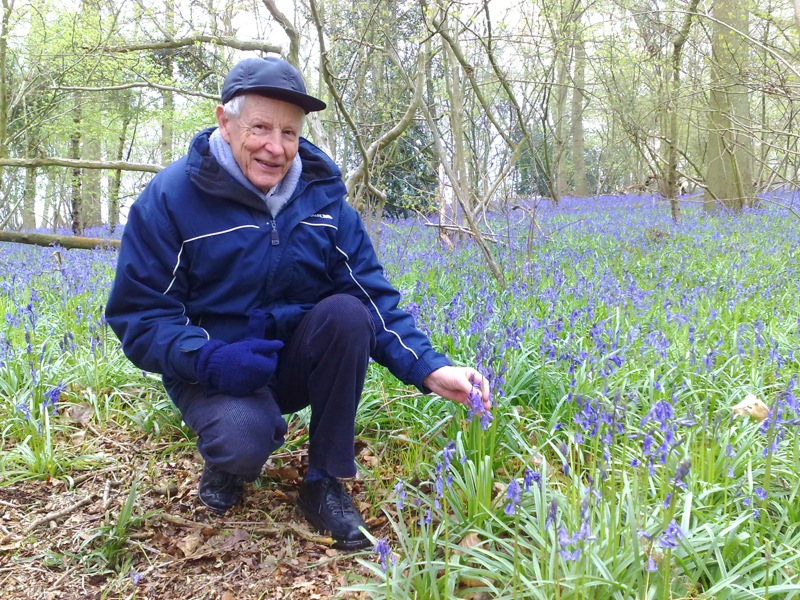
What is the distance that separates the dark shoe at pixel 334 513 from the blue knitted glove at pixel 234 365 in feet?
1.78

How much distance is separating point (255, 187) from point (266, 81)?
0.39m

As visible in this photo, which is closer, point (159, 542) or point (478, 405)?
point (478, 405)

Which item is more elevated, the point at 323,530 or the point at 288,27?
the point at 288,27

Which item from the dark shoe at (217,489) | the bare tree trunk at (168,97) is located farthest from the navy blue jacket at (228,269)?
the bare tree trunk at (168,97)

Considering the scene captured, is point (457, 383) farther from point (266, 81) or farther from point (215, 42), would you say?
point (215, 42)

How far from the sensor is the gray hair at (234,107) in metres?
2.18

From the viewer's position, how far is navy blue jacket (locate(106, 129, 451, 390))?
83.5 inches

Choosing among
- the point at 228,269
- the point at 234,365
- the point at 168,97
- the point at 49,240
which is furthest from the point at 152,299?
the point at 168,97

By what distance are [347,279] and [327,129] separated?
5.25 metres

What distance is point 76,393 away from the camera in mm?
3273

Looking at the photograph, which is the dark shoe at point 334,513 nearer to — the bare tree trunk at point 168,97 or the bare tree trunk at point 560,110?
the bare tree trunk at point 560,110

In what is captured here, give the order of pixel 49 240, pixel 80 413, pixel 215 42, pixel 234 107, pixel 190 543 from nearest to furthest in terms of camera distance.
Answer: pixel 234 107 < pixel 190 543 < pixel 80 413 < pixel 215 42 < pixel 49 240

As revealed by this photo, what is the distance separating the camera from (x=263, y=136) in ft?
7.24

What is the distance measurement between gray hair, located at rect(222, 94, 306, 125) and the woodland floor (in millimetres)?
1561
